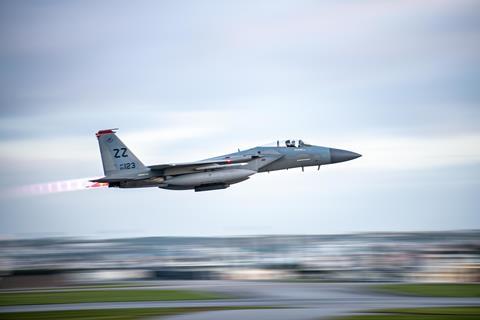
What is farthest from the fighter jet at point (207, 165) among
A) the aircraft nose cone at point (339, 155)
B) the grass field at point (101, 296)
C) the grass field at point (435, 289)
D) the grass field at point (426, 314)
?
the grass field at point (426, 314)

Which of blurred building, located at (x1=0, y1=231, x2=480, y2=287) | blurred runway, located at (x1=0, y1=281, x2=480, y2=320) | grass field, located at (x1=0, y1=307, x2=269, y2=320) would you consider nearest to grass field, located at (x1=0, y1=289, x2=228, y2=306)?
blurred runway, located at (x1=0, y1=281, x2=480, y2=320)

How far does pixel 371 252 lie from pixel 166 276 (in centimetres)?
3128

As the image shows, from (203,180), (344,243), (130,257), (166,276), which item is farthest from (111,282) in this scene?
(344,243)

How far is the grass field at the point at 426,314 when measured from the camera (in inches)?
1374

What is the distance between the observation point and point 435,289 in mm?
49844

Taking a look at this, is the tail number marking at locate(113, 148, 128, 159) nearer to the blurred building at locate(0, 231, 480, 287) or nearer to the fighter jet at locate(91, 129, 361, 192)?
the fighter jet at locate(91, 129, 361, 192)

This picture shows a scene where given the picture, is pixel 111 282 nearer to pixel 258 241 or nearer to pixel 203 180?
pixel 203 180

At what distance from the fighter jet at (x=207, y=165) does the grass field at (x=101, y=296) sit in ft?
22.8

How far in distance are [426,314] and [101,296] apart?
72.3 feet

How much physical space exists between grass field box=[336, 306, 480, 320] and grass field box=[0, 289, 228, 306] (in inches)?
513

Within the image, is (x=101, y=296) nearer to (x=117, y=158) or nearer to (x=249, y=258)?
(x=117, y=158)

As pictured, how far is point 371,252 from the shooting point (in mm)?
90812

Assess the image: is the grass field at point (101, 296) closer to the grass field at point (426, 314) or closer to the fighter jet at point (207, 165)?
the fighter jet at point (207, 165)

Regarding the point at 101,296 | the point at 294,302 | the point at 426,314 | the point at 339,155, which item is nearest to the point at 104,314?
the point at 101,296
